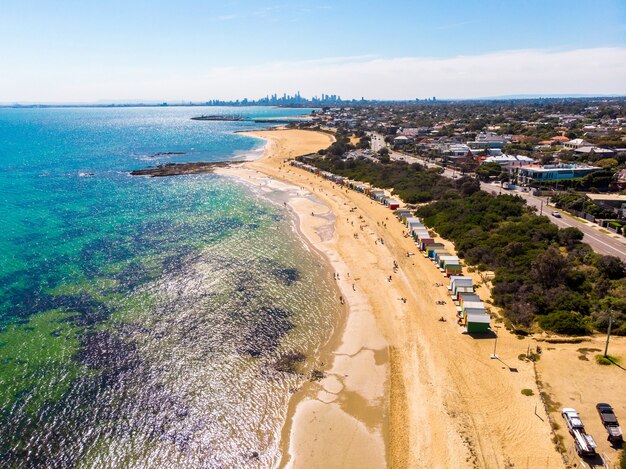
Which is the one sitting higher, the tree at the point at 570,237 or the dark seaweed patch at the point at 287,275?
the tree at the point at 570,237

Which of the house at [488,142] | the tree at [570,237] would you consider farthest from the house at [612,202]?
the house at [488,142]

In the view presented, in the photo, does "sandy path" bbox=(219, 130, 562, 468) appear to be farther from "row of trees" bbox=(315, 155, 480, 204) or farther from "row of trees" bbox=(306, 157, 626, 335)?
"row of trees" bbox=(315, 155, 480, 204)

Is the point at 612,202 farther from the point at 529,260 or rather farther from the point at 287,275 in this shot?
the point at 287,275

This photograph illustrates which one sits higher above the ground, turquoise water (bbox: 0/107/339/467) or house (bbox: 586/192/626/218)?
house (bbox: 586/192/626/218)

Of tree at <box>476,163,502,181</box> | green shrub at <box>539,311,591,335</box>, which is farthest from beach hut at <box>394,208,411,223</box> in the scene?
green shrub at <box>539,311,591,335</box>

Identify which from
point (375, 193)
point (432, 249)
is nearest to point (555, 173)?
point (375, 193)

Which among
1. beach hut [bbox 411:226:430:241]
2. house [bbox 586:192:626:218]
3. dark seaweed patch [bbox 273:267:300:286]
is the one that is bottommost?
dark seaweed patch [bbox 273:267:300:286]

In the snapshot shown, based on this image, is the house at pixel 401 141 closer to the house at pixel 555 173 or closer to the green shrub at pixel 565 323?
the house at pixel 555 173
